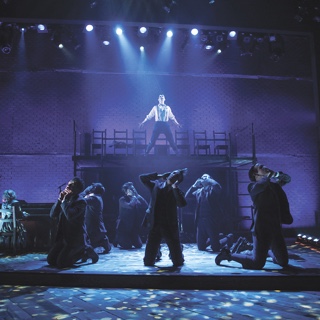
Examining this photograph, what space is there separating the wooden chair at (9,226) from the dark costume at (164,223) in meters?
3.29

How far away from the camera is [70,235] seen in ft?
17.7

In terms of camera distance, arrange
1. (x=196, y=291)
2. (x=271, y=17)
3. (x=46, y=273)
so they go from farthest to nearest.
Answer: (x=271, y=17)
(x=46, y=273)
(x=196, y=291)

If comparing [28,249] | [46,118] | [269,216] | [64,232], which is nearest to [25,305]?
[64,232]

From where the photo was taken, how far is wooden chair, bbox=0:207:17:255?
6891 mm

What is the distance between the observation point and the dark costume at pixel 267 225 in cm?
474

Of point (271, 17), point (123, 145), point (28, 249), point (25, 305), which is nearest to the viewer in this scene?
point (25, 305)

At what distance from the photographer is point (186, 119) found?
12.5 meters

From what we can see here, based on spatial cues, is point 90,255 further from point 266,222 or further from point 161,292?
point 266,222

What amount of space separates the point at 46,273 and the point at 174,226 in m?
2.14

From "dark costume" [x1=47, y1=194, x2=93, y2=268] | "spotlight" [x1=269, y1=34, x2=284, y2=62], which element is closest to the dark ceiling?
"dark costume" [x1=47, y1=194, x2=93, y2=268]

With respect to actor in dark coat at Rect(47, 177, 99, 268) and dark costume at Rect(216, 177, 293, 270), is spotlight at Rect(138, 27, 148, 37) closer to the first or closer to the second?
actor in dark coat at Rect(47, 177, 99, 268)

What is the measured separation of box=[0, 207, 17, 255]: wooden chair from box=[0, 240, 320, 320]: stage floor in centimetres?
140

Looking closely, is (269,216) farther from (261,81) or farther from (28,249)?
(261,81)

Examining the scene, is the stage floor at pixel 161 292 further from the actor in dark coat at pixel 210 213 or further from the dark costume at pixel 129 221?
the dark costume at pixel 129 221
